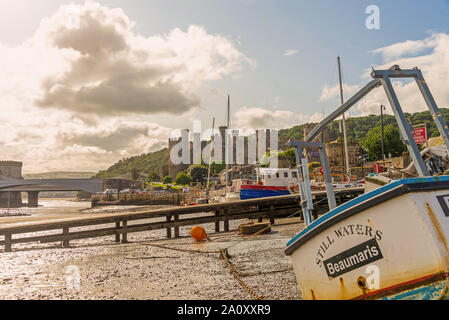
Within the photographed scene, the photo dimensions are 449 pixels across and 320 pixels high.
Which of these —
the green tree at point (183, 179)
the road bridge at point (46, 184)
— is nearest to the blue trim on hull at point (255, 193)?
the road bridge at point (46, 184)

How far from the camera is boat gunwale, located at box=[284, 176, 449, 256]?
3785 millimetres

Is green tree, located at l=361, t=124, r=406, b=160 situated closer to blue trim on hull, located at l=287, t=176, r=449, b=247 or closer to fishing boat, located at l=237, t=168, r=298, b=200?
fishing boat, located at l=237, t=168, r=298, b=200

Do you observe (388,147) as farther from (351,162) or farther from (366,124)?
(366,124)

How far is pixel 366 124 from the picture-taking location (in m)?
179

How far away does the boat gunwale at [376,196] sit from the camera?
12.4 feet

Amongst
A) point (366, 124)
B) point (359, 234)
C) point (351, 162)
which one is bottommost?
point (359, 234)

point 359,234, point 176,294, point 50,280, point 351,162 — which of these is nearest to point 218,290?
point 176,294

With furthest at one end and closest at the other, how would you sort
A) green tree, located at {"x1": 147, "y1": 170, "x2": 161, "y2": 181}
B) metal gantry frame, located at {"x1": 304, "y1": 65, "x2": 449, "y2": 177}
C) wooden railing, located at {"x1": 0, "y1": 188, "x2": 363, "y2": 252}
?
1. green tree, located at {"x1": 147, "y1": 170, "x2": 161, "y2": 181}
2. wooden railing, located at {"x1": 0, "y1": 188, "x2": 363, "y2": 252}
3. metal gantry frame, located at {"x1": 304, "y1": 65, "x2": 449, "y2": 177}

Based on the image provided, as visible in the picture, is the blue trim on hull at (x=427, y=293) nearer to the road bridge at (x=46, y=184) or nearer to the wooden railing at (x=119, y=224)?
the wooden railing at (x=119, y=224)

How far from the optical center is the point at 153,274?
8.93 m

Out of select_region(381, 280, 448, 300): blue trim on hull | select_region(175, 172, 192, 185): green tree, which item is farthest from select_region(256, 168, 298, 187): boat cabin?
select_region(175, 172, 192, 185): green tree

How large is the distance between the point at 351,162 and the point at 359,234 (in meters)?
68.9

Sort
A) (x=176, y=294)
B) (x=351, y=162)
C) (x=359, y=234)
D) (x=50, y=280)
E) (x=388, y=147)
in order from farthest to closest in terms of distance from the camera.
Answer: (x=388, y=147), (x=351, y=162), (x=50, y=280), (x=176, y=294), (x=359, y=234)

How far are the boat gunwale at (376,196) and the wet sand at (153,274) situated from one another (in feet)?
7.50
